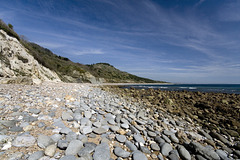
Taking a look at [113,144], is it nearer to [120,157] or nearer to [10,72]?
[120,157]

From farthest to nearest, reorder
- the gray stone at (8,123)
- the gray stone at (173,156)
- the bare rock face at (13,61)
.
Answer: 1. the bare rock face at (13,61)
2. the gray stone at (173,156)
3. the gray stone at (8,123)

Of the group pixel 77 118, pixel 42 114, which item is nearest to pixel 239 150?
pixel 77 118

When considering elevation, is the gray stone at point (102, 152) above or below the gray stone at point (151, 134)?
above

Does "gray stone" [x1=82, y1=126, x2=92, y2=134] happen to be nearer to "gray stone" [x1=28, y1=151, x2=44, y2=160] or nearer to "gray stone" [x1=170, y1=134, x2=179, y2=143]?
"gray stone" [x1=28, y1=151, x2=44, y2=160]

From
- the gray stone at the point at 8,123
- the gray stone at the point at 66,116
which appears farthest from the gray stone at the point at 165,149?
the gray stone at the point at 8,123

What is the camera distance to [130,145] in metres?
2.69

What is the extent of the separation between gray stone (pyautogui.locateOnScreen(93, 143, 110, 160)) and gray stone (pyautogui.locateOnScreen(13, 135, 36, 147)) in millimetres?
1271

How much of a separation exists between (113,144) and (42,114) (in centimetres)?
235

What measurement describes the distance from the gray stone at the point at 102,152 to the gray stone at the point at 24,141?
4.17ft

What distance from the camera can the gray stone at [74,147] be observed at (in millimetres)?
2120

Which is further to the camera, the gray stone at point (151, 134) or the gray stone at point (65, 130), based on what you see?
the gray stone at point (151, 134)

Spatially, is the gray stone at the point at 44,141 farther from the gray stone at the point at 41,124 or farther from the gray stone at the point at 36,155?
the gray stone at the point at 41,124

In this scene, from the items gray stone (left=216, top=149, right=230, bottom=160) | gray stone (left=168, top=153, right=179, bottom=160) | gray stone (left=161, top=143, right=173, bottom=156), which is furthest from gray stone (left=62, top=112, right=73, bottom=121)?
gray stone (left=216, top=149, right=230, bottom=160)

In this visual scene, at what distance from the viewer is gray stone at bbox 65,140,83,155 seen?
2120mm
